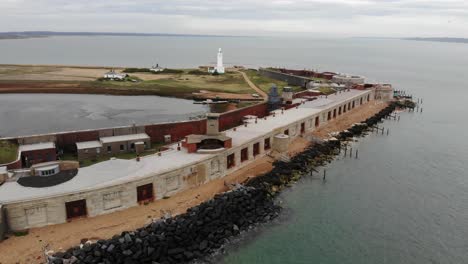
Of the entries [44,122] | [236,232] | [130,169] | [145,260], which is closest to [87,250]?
[145,260]

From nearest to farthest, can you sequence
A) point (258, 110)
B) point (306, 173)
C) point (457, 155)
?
point (306, 173) → point (457, 155) → point (258, 110)

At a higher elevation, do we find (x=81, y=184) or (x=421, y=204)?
(x=81, y=184)

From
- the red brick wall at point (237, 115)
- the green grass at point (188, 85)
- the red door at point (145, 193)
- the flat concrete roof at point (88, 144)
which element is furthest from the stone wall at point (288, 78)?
the red door at point (145, 193)

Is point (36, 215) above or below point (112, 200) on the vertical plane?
below

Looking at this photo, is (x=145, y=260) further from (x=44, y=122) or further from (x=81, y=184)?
(x=44, y=122)

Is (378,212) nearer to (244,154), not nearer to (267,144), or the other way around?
(244,154)

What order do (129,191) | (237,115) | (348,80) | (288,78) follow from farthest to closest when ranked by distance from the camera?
1. (288,78)
2. (348,80)
3. (237,115)
4. (129,191)

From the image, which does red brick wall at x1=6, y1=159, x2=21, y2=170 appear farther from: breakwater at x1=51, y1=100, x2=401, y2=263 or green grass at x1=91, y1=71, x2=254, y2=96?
green grass at x1=91, y1=71, x2=254, y2=96

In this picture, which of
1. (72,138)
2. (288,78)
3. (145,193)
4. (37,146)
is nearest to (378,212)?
(145,193)
